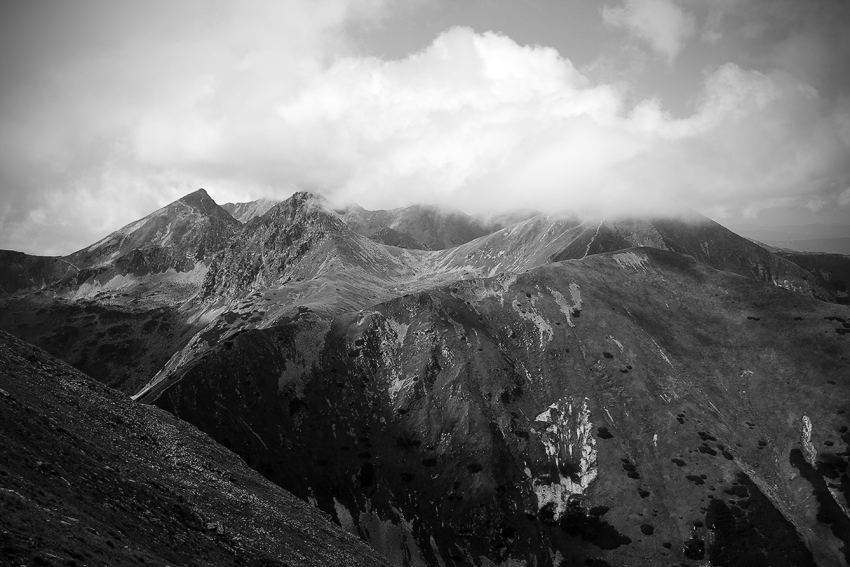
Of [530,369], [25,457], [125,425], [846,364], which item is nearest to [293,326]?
[530,369]

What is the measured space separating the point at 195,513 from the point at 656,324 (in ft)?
528

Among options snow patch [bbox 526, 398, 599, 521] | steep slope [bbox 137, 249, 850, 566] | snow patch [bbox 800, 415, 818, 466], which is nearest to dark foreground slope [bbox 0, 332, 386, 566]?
steep slope [bbox 137, 249, 850, 566]

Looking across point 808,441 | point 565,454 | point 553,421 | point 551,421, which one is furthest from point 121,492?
point 808,441

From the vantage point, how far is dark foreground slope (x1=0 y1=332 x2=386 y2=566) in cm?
3256

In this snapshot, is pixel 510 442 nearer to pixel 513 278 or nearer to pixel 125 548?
pixel 513 278

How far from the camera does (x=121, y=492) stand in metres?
44.8

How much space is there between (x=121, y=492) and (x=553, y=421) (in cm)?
11625

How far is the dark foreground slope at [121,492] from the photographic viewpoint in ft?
107

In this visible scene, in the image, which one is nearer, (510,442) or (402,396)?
(510,442)

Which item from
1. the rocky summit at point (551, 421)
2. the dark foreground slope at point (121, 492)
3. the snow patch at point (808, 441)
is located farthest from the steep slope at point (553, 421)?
the dark foreground slope at point (121, 492)

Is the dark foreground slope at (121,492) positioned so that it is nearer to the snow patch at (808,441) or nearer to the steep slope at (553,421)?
the steep slope at (553,421)

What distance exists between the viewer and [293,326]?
162 metres

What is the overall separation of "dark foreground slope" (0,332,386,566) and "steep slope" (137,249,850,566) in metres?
51.1

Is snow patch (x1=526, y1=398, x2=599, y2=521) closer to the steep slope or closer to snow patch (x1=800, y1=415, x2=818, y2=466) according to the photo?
the steep slope
